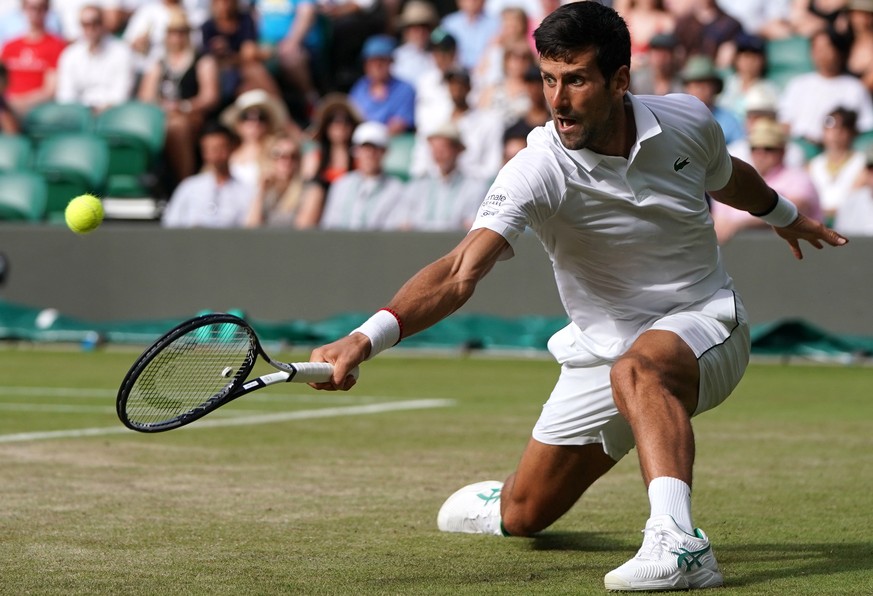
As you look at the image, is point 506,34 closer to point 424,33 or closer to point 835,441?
point 424,33

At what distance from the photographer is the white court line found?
7965 mm

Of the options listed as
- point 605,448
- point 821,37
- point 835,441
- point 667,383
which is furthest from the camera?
point 821,37

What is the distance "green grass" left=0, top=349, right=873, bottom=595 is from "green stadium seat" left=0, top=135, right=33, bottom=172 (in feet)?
22.4

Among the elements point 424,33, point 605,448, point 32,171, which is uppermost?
point 605,448

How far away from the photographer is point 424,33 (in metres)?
16.2

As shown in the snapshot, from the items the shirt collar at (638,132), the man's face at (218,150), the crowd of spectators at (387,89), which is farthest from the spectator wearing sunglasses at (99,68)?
the shirt collar at (638,132)

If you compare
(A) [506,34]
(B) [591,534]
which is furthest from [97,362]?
(B) [591,534]

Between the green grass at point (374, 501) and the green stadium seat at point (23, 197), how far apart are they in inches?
230

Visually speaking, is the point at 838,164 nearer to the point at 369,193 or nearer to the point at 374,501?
the point at 369,193

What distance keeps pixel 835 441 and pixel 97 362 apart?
6.59 meters

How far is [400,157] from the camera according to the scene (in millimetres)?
14914

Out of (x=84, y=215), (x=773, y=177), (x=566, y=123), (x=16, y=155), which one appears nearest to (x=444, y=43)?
(x=773, y=177)

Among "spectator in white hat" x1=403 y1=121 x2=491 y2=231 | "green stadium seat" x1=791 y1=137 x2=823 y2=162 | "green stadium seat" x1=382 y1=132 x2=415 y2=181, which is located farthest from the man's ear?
"green stadium seat" x1=382 y1=132 x2=415 y2=181

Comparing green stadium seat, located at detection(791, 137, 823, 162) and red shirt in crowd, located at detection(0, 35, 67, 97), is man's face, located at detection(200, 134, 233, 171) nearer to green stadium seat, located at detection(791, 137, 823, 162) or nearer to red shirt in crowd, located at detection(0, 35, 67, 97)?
red shirt in crowd, located at detection(0, 35, 67, 97)
